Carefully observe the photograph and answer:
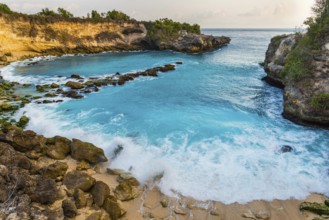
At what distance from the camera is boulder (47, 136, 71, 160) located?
15859 millimetres

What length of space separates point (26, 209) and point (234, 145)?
12783mm

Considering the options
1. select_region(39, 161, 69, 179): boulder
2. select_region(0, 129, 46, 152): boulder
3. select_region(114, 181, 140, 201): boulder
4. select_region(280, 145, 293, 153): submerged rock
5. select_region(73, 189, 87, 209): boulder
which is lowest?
select_region(280, 145, 293, 153): submerged rock

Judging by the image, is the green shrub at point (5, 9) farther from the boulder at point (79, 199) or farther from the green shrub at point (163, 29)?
the boulder at point (79, 199)

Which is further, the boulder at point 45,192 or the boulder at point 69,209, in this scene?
the boulder at point 45,192

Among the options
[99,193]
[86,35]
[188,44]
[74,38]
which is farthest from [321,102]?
[86,35]

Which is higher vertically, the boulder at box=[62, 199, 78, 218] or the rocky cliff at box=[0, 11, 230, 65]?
the rocky cliff at box=[0, 11, 230, 65]

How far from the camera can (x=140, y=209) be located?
1200 centimetres

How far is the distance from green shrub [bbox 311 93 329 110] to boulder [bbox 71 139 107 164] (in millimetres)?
15788

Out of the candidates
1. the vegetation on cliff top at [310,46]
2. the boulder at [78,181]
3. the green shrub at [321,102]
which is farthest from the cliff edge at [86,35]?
the green shrub at [321,102]

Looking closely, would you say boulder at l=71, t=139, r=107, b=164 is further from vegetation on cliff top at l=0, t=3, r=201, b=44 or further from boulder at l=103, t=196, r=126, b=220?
vegetation on cliff top at l=0, t=3, r=201, b=44

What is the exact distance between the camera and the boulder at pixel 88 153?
1560 cm

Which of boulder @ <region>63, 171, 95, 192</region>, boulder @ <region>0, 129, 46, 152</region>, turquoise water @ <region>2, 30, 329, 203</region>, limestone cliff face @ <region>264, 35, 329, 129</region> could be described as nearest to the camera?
boulder @ <region>63, 171, 95, 192</region>

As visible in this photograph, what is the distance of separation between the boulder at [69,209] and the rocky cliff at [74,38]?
45.5m

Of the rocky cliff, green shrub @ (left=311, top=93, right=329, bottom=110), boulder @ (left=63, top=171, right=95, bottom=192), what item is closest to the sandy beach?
boulder @ (left=63, top=171, right=95, bottom=192)
